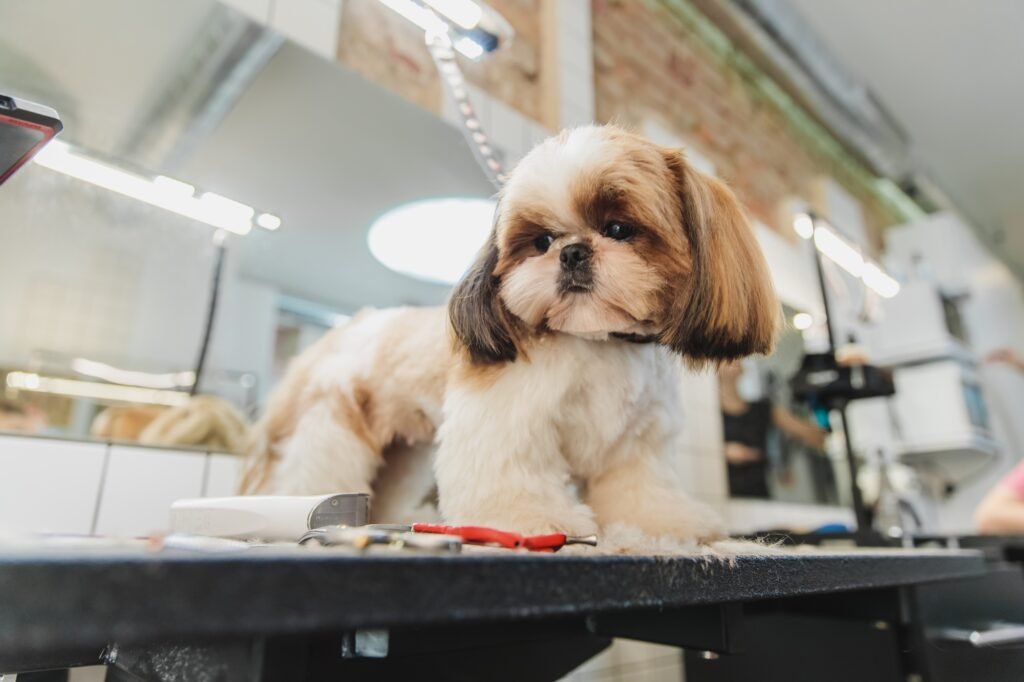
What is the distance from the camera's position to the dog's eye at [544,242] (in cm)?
77

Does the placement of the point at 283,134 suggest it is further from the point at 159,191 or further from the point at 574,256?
the point at 574,256

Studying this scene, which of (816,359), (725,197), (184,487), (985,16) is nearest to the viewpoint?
(725,197)

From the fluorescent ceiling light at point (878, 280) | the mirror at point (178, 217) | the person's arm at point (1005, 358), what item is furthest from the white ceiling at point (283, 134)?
the person's arm at point (1005, 358)

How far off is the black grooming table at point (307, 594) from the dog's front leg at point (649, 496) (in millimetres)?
148

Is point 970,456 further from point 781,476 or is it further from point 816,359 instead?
point 816,359

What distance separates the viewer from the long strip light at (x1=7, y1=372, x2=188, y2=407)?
1.02 meters

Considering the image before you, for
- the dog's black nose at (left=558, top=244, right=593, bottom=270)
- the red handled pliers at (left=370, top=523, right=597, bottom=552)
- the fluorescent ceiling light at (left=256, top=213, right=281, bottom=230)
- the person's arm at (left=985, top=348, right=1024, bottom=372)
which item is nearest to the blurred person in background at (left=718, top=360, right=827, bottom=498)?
the fluorescent ceiling light at (left=256, top=213, right=281, bottom=230)

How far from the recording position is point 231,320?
1294 mm

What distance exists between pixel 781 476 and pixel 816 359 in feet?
3.80

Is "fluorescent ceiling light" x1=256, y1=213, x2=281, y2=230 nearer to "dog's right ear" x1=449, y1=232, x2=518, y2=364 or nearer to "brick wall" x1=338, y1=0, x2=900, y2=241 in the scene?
"brick wall" x1=338, y1=0, x2=900, y2=241

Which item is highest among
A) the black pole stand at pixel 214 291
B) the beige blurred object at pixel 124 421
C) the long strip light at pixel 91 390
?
the black pole stand at pixel 214 291

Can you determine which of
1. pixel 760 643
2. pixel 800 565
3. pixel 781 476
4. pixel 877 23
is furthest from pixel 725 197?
pixel 877 23

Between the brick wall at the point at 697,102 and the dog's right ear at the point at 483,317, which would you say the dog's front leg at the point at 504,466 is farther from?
the brick wall at the point at 697,102

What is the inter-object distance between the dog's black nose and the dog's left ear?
0.12 metres
